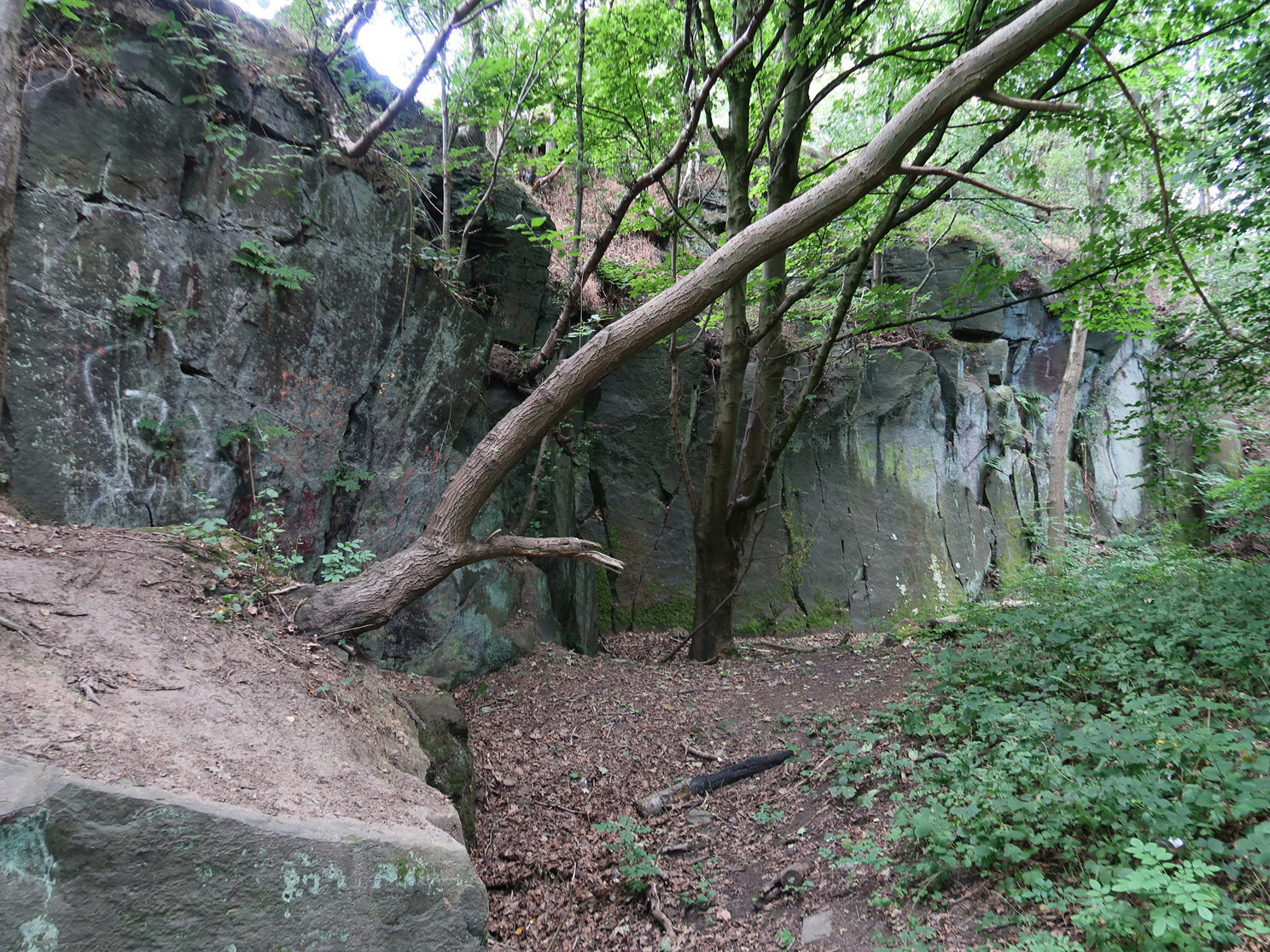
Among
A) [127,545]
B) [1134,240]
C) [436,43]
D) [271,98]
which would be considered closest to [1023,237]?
[1134,240]

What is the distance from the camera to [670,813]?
14.1 feet

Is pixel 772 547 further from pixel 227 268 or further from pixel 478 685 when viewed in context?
pixel 227 268

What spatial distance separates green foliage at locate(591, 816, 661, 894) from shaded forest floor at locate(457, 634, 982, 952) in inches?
1.7

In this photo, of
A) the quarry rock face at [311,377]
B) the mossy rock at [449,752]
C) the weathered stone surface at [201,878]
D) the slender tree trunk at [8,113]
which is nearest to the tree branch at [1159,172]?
the quarry rock face at [311,377]

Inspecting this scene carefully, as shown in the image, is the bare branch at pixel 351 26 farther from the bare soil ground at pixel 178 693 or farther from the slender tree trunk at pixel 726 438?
the bare soil ground at pixel 178 693

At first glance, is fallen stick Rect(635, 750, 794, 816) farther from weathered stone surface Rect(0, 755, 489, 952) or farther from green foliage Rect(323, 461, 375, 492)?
green foliage Rect(323, 461, 375, 492)

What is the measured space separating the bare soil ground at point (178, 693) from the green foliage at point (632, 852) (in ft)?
3.92

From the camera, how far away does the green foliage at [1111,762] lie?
7.30 ft

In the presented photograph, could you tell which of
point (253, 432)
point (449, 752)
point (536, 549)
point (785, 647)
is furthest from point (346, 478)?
point (785, 647)

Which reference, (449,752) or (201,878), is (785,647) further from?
(201,878)

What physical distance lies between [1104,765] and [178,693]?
411 centimetres

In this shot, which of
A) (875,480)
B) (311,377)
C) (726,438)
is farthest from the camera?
(875,480)

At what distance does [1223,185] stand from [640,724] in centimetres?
635

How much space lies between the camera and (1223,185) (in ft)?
16.8
